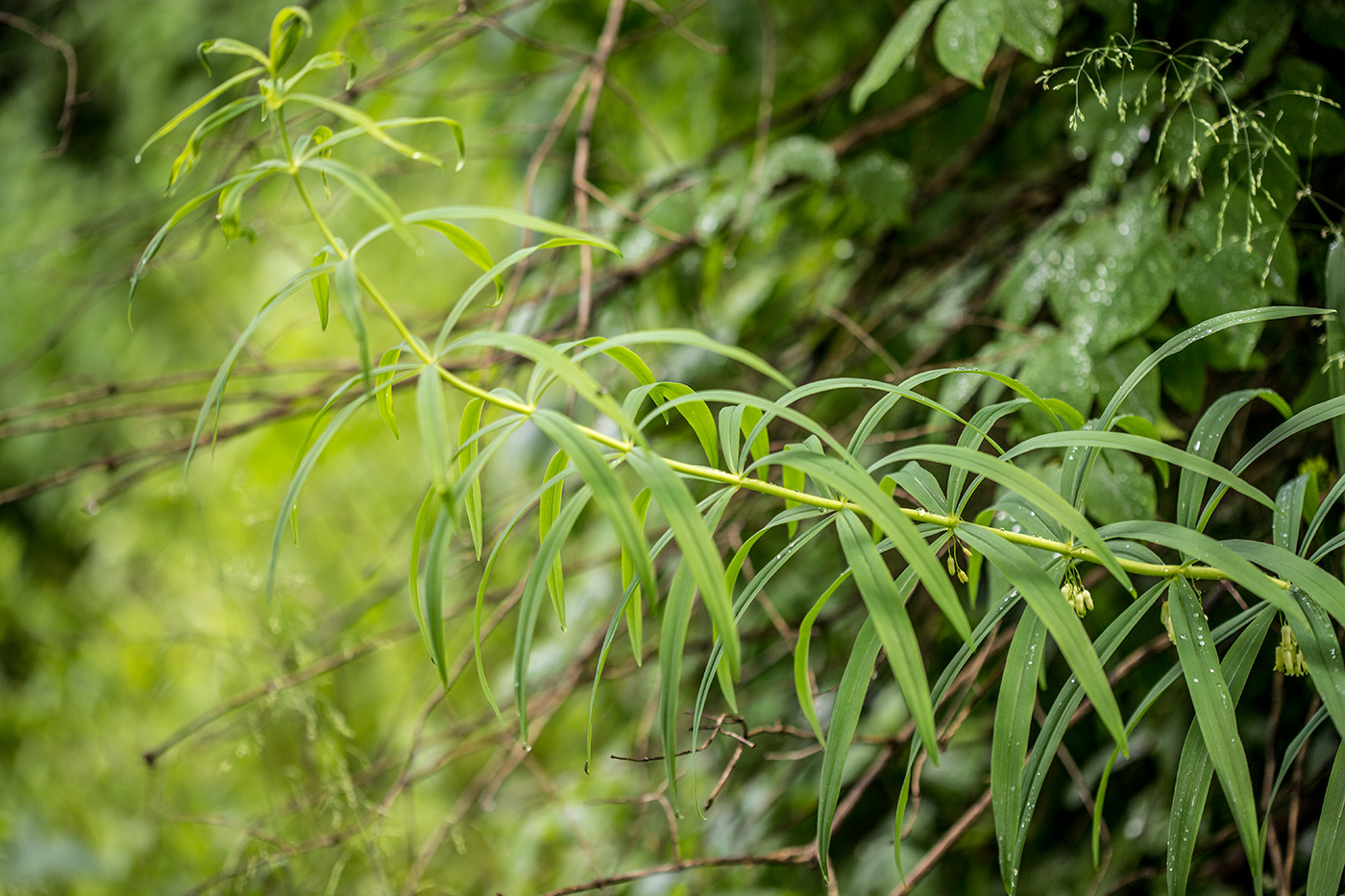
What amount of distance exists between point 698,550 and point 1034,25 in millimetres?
517

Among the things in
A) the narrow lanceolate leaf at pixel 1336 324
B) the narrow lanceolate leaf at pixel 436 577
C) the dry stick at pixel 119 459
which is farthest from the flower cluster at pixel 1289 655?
the dry stick at pixel 119 459

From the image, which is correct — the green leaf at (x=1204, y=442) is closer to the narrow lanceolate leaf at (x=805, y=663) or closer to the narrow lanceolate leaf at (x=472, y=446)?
the narrow lanceolate leaf at (x=805, y=663)

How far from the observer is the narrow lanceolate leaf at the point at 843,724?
331 millimetres

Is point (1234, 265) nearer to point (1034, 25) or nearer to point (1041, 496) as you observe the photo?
point (1034, 25)

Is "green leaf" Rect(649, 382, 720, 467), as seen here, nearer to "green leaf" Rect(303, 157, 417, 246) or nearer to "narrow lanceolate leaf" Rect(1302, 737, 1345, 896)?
"green leaf" Rect(303, 157, 417, 246)

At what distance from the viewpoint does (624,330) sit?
1019 mm

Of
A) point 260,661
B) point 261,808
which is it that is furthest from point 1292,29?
point 261,808

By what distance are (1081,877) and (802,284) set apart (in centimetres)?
70

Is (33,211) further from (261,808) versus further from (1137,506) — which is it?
(1137,506)

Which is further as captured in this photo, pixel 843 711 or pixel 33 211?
pixel 33 211

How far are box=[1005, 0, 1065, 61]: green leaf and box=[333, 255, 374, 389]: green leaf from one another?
0.51 metres

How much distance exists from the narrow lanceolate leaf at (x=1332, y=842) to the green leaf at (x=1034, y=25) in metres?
0.48

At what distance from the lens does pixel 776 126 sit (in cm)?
105

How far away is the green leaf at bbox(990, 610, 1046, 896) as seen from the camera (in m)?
0.33
